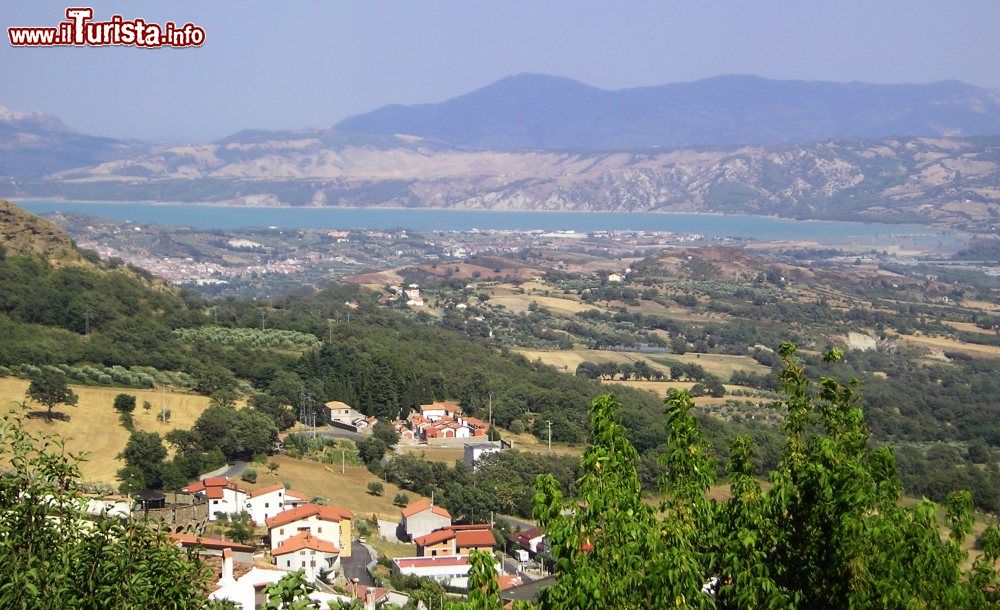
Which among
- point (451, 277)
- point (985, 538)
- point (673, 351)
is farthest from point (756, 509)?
point (451, 277)

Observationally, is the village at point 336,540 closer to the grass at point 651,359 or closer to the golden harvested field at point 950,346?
the grass at point 651,359

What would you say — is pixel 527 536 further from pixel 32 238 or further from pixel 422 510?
pixel 32 238

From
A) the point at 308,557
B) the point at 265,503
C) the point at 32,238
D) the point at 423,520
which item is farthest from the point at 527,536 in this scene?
the point at 32,238

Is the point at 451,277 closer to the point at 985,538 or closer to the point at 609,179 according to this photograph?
the point at 985,538

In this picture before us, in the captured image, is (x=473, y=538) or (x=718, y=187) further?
(x=718, y=187)

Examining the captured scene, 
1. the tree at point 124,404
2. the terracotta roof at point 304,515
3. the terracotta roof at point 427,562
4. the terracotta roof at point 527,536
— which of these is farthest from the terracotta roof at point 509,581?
the tree at point 124,404
